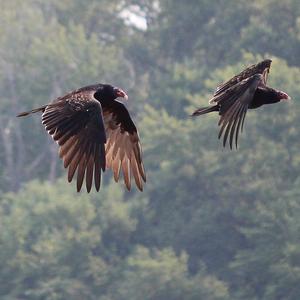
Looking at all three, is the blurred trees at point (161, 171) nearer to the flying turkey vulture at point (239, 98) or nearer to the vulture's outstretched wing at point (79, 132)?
the flying turkey vulture at point (239, 98)

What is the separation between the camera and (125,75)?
4762 cm

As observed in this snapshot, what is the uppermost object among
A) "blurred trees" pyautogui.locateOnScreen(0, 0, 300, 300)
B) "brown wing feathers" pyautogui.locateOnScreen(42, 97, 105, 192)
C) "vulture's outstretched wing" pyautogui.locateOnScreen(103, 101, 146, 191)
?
"blurred trees" pyautogui.locateOnScreen(0, 0, 300, 300)

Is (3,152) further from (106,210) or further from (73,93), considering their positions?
(73,93)

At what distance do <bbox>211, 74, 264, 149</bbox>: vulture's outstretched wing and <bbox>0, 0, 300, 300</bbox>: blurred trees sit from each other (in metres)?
20.0

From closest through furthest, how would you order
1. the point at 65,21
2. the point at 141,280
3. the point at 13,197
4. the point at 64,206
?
the point at 141,280 < the point at 64,206 < the point at 13,197 < the point at 65,21

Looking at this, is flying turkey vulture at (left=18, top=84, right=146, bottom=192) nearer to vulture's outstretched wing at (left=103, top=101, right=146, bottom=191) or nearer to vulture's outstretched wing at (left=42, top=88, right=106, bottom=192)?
vulture's outstretched wing at (left=42, top=88, right=106, bottom=192)

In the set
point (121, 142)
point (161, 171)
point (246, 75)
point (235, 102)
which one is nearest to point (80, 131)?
point (235, 102)

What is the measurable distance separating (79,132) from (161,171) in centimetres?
2692

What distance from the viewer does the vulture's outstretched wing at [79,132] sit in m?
14.0

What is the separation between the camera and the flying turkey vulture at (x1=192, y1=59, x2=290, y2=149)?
14523 mm

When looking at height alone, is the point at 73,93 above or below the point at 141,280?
below

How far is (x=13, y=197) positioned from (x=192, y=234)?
4.89m

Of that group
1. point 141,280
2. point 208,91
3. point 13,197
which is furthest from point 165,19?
point 141,280

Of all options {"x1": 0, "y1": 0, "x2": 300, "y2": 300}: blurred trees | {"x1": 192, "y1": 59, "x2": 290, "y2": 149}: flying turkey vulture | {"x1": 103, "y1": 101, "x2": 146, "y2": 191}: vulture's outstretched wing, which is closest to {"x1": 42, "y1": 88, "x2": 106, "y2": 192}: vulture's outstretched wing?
{"x1": 192, "y1": 59, "x2": 290, "y2": 149}: flying turkey vulture
